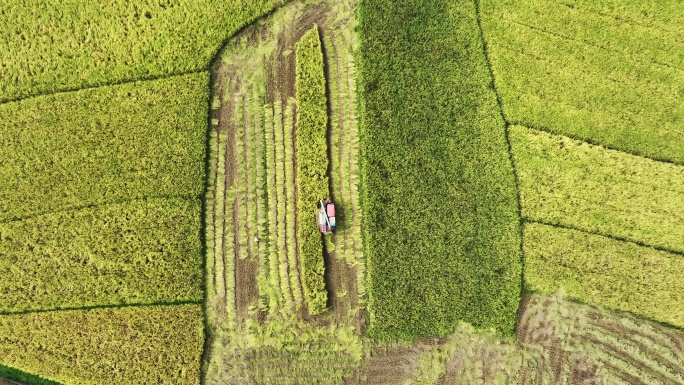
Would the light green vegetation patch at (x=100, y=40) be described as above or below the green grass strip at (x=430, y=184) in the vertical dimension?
above

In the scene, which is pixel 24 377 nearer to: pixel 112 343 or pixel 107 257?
pixel 112 343

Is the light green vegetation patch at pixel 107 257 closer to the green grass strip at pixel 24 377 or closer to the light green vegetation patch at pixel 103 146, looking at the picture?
the light green vegetation patch at pixel 103 146

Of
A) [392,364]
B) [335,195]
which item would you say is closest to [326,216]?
[335,195]

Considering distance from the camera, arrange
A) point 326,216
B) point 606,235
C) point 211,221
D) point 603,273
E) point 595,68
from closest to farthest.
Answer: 1. point 326,216
2. point 211,221
3. point 603,273
4. point 606,235
5. point 595,68

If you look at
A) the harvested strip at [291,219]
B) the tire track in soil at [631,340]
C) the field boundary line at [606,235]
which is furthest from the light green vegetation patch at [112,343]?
the tire track in soil at [631,340]

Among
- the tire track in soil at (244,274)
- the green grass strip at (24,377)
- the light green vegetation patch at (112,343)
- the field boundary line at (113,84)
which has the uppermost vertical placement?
the field boundary line at (113,84)

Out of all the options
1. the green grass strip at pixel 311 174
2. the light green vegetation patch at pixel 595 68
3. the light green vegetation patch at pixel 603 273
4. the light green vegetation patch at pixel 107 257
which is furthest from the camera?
the light green vegetation patch at pixel 595 68

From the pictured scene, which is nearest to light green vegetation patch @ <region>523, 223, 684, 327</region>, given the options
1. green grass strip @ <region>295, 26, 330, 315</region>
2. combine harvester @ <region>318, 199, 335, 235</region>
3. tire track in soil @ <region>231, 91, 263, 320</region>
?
combine harvester @ <region>318, 199, 335, 235</region>
